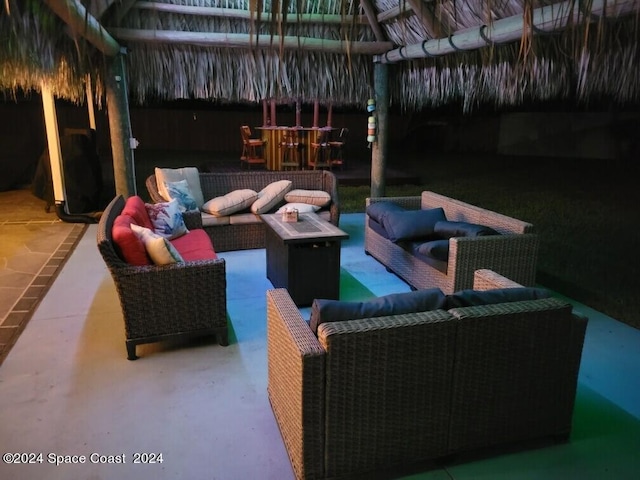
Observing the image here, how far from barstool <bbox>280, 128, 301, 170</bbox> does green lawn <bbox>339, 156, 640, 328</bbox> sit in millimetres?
1475

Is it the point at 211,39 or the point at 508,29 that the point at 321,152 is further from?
the point at 508,29

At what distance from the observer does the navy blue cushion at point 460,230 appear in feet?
12.4

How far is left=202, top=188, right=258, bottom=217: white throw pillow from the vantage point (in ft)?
16.8

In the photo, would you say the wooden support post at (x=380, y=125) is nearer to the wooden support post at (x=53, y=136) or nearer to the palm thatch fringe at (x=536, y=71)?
the palm thatch fringe at (x=536, y=71)

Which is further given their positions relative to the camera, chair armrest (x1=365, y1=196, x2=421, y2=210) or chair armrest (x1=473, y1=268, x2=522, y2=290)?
chair armrest (x1=365, y1=196, x2=421, y2=210)

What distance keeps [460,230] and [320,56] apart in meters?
3.30

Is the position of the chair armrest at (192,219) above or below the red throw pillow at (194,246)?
above

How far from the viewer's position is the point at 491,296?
217 centimetres

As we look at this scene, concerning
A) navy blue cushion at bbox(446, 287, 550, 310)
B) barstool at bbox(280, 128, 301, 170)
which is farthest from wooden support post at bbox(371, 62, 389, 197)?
navy blue cushion at bbox(446, 287, 550, 310)

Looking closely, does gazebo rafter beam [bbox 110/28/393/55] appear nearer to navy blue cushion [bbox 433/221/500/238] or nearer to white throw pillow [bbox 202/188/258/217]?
white throw pillow [bbox 202/188/258/217]

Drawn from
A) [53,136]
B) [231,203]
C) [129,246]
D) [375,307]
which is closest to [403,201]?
[231,203]

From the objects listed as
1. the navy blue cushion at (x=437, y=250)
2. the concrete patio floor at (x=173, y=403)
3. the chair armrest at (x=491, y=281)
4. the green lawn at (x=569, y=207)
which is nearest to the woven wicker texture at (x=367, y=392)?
the concrete patio floor at (x=173, y=403)

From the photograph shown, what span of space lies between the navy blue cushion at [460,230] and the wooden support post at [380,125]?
2591 mm

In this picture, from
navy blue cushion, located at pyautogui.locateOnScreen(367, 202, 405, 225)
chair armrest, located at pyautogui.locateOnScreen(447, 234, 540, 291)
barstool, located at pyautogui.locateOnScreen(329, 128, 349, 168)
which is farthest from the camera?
barstool, located at pyautogui.locateOnScreen(329, 128, 349, 168)
